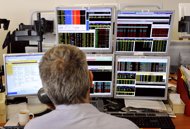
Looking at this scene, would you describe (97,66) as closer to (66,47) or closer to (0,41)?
(66,47)

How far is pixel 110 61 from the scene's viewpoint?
1.94 metres

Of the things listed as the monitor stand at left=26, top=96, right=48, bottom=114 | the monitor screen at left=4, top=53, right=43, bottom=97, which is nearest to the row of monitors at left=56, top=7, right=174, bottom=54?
the monitor screen at left=4, top=53, right=43, bottom=97

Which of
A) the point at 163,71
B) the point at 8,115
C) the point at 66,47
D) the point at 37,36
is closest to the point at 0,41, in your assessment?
the point at 37,36

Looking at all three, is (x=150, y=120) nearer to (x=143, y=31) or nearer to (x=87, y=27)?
(x=143, y=31)

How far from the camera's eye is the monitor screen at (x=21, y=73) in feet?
6.03

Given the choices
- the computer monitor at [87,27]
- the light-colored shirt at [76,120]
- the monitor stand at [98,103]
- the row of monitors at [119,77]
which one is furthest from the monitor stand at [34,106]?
the light-colored shirt at [76,120]

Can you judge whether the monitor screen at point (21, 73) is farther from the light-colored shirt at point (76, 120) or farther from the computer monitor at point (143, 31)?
the light-colored shirt at point (76, 120)

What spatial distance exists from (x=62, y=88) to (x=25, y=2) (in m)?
3.58

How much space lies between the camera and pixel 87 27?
1902 millimetres

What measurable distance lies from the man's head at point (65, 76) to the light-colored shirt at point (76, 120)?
0.03 metres

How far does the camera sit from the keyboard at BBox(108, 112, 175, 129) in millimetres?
1663

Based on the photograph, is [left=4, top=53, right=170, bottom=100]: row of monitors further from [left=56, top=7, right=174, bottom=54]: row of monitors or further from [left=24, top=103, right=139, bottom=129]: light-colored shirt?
[left=24, top=103, right=139, bottom=129]: light-colored shirt

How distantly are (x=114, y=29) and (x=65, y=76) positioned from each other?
3.21 ft

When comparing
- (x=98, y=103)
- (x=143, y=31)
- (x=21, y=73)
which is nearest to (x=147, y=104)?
(x=98, y=103)
